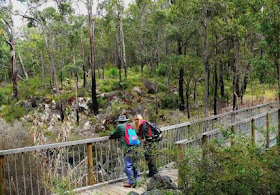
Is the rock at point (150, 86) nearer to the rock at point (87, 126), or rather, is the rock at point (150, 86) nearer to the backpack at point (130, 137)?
the rock at point (87, 126)

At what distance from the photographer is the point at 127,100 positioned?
2519 cm

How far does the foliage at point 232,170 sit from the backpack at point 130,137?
1882 millimetres

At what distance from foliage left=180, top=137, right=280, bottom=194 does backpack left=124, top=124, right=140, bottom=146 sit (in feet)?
6.17

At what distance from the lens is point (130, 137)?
219 inches

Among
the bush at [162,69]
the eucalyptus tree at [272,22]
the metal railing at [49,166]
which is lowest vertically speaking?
the metal railing at [49,166]

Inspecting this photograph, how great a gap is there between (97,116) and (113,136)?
17.1m

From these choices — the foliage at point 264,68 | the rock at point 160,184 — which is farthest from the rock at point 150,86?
the rock at point 160,184

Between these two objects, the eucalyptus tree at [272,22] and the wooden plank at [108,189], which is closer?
the wooden plank at [108,189]

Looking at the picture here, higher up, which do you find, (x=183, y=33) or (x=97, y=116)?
(x=183, y=33)

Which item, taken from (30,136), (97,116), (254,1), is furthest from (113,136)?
(97,116)

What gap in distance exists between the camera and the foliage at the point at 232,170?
3152 mm

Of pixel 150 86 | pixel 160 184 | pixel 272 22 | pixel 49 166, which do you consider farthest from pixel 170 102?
pixel 160 184

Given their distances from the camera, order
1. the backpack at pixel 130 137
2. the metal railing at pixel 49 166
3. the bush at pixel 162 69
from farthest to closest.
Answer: the bush at pixel 162 69 → the backpack at pixel 130 137 → the metal railing at pixel 49 166

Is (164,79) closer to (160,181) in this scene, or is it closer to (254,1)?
(254,1)
